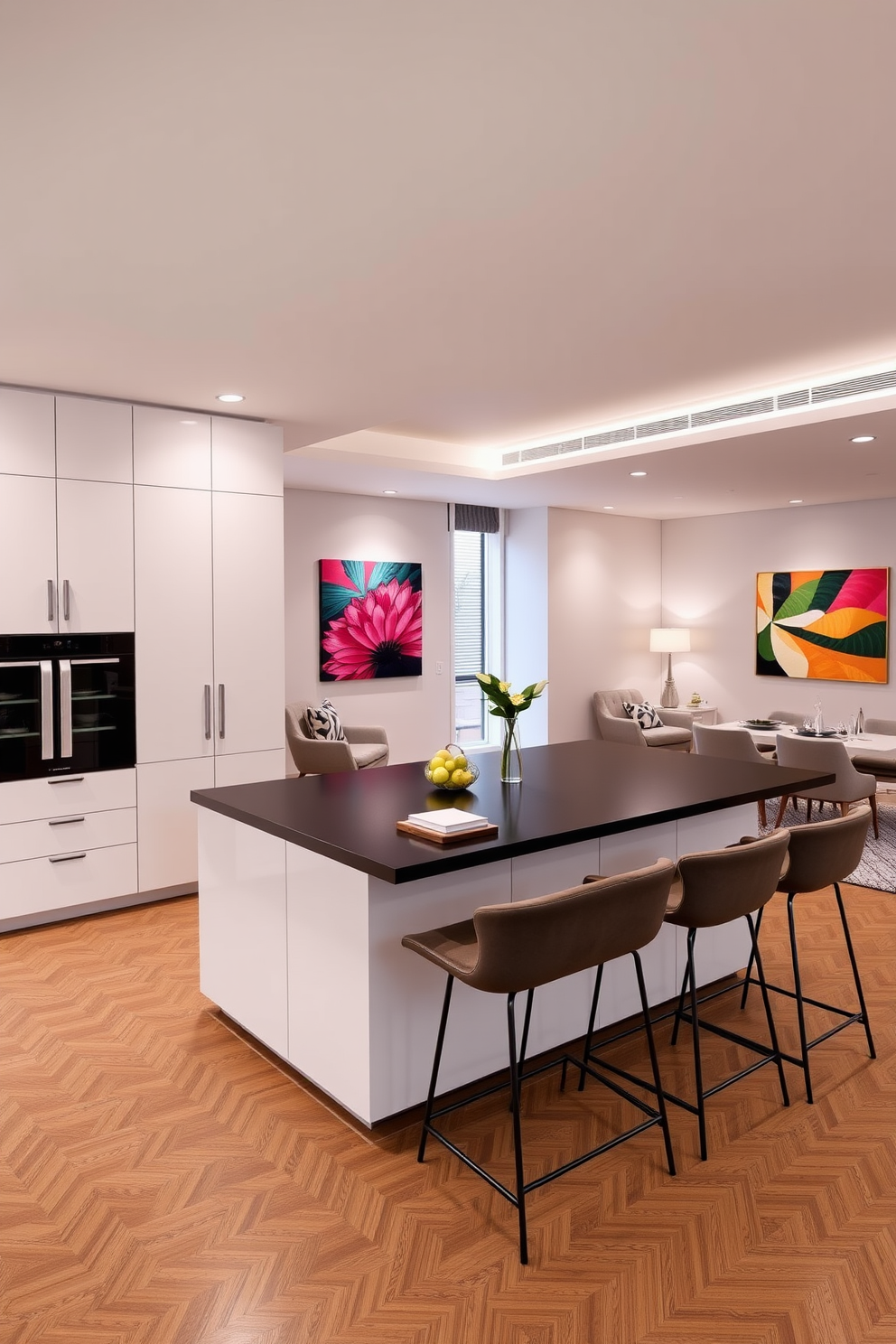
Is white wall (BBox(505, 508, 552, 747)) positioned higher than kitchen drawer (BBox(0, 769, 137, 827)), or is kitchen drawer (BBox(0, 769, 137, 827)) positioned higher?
white wall (BBox(505, 508, 552, 747))

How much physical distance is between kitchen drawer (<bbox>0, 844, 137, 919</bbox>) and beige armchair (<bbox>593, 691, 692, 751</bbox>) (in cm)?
494

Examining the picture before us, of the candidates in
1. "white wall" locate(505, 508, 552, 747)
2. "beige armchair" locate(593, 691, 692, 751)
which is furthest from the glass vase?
"white wall" locate(505, 508, 552, 747)

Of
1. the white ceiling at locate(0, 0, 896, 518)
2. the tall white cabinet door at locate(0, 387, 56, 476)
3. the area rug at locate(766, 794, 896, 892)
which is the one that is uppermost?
the white ceiling at locate(0, 0, 896, 518)

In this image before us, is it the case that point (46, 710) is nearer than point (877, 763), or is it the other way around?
point (46, 710)

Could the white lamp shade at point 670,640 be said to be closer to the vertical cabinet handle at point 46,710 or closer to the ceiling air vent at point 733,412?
the ceiling air vent at point 733,412

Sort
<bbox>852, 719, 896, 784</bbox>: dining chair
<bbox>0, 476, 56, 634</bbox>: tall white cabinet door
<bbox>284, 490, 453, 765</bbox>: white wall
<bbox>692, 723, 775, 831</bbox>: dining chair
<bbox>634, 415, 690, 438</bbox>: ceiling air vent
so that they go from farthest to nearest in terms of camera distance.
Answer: <bbox>284, 490, 453, 765</bbox>: white wall, <bbox>852, 719, 896, 784</bbox>: dining chair, <bbox>692, 723, 775, 831</bbox>: dining chair, <bbox>634, 415, 690, 438</bbox>: ceiling air vent, <bbox>0, 476, 56, 634</bbox>: tall white cabinet door

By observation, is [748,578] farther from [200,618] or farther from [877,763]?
[200,618]

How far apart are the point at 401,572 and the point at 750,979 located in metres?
5.22

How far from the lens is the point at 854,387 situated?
15.8 ft

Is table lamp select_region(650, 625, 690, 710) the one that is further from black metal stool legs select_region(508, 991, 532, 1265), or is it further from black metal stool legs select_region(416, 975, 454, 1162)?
black metal stool legs select_region(508, 991, 532, 1265)

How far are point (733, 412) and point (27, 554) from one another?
13.1 feet

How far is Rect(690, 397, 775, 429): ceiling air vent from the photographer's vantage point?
5277mm

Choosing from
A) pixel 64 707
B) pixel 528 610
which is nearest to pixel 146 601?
pixel 64 707

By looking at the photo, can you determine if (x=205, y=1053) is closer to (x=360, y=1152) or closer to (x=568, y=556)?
(x=360, y=1152)
